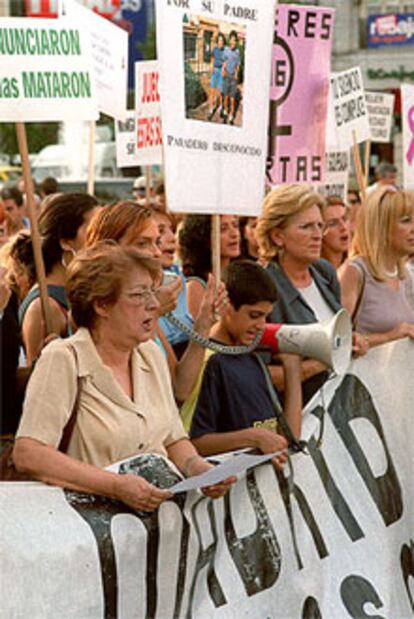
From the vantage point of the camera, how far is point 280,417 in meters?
5.85

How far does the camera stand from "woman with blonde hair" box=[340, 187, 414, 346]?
7223mm

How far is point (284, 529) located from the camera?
5457 millimetres

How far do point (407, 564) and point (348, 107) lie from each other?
19.5 feet

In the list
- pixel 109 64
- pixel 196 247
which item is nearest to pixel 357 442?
pixel 196 247

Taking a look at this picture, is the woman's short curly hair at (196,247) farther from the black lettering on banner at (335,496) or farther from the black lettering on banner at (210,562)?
the black lettering on banner at (210,562)

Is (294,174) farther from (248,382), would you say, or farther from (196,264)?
(248,382)

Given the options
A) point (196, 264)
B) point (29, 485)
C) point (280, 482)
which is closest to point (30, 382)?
point (29, 485)

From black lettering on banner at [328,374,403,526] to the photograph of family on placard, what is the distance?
3.63 ft

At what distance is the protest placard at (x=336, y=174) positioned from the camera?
36.7ft

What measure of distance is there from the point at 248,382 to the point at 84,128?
85.2 ft

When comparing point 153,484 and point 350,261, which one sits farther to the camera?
point 350,261

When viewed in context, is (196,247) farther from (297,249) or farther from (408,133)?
(408,133)

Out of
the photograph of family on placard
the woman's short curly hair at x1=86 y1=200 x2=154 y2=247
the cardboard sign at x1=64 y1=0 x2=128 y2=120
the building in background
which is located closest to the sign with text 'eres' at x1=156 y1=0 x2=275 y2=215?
the photograph of family on placard

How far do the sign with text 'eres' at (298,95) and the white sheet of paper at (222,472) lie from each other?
2.94 metres
